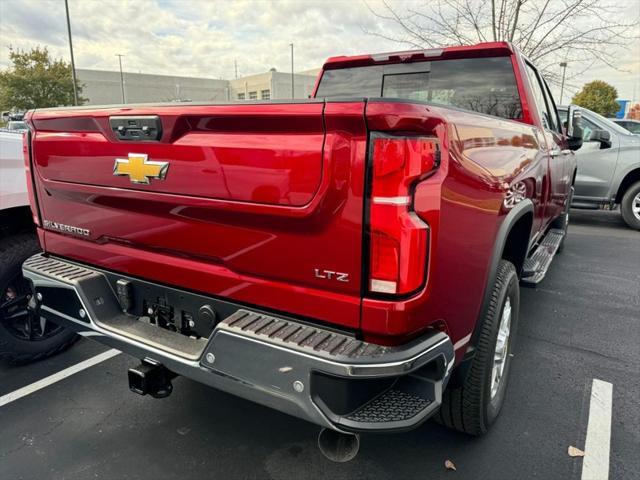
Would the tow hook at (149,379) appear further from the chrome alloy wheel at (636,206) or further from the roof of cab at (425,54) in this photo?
the chrome alloy wheel at (636,206)

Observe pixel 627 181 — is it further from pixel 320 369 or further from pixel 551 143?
pixel 320 369

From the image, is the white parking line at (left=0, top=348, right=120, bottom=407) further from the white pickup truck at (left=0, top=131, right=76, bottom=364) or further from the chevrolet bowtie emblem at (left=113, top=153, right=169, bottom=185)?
the chevrolet bowtie emblem at (left=113, top=153, right=169, bottom=185)

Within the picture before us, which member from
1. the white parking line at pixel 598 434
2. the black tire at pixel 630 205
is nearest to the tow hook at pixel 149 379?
the white parking line at pixel 598 434

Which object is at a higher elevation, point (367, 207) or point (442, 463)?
point (367, 207)

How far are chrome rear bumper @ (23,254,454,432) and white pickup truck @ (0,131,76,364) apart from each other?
1725mm

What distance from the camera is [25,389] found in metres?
3.07

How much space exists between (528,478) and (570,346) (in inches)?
68.5

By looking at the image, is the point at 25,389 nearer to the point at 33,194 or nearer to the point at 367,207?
the point at 33,194

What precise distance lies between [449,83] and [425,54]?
11.1 inches

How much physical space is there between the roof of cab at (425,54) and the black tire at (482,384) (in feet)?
5.50

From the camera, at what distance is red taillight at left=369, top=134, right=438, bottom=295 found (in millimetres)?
1524

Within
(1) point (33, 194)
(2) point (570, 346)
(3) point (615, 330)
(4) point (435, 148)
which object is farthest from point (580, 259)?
(1) point (33, 194)

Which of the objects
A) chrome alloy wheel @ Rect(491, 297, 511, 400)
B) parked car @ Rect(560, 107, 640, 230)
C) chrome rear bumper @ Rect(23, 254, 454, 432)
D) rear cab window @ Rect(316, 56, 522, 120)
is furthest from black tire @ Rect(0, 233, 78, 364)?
parked car @ Rect(560, 107, 640, 230)

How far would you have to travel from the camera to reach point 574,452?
2.47 meters
